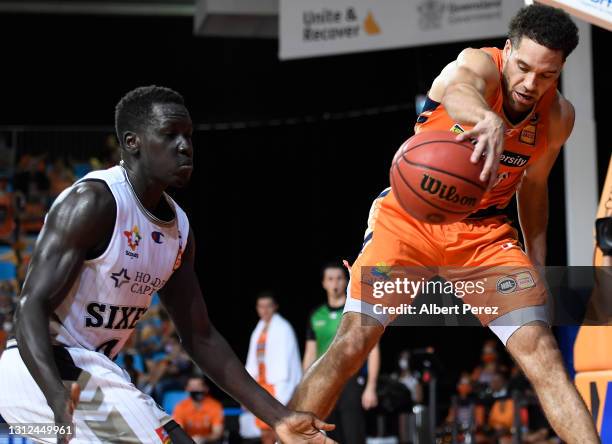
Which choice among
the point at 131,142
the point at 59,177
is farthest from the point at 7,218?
the point at 131,142

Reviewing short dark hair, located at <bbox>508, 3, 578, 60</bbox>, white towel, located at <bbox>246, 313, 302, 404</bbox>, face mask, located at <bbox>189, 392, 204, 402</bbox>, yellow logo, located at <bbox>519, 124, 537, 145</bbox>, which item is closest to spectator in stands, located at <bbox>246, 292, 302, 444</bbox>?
white towel, located at <bbox>246, 313, 302, 404</bbox>

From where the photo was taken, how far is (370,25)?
8156 mm

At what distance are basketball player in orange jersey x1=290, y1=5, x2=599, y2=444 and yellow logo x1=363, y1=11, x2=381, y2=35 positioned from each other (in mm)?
4195

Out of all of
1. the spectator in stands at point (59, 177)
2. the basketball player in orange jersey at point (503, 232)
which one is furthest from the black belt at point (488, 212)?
the spectator in stands at point (59, 177)

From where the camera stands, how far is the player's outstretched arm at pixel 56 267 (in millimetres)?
2652

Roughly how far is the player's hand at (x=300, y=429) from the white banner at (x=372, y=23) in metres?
5.44

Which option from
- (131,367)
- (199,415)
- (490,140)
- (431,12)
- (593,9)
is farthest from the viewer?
(131,367)

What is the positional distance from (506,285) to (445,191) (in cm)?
71

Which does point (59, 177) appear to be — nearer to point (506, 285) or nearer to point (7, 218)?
point (7, 218)

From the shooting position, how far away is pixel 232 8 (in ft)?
33.4

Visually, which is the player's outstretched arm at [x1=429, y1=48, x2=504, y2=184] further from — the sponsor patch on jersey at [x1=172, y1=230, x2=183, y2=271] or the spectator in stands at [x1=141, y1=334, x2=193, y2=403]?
the spectator in stands at [x1=141, y1=334, x2=193, y2=403]

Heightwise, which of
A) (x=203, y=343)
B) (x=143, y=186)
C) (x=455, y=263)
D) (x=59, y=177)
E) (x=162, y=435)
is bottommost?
(x=162, y=435)

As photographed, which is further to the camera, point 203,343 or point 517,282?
point 517,282

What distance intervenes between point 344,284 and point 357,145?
574cm
